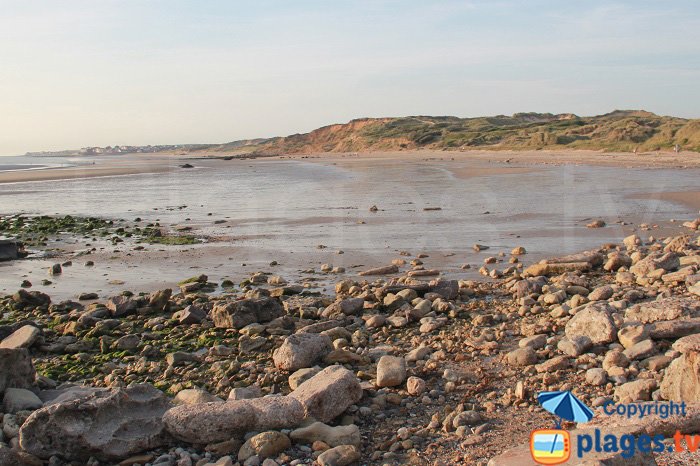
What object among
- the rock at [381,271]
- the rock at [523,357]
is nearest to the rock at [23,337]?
the rock at [381,271]

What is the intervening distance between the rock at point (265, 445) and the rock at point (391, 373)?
1391 millimetres

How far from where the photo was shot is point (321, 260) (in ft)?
41.9

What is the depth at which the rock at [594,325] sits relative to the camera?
6.18 metres

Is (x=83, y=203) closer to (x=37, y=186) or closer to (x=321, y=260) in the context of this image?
(x=37, y=186)

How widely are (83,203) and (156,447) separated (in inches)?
1021

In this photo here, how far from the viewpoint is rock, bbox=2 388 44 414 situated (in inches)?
219

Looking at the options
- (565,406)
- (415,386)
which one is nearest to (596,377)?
(565,406)

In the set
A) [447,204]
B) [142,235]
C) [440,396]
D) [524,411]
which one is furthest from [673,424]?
[447,204]

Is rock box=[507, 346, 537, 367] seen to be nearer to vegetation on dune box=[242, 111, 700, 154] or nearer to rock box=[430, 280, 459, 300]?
rock box=[430, 280, 459, 300]

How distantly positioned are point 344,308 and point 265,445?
12.8ft

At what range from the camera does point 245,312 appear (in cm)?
818

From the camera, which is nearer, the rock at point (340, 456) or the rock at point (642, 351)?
the rock at point (340, 456)

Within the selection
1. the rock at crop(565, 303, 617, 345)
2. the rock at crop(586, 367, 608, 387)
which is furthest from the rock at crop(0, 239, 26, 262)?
the rock at crop(586, 367, 608, 387)

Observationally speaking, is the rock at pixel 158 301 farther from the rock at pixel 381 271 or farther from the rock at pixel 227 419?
the rock at pixel 227 419
